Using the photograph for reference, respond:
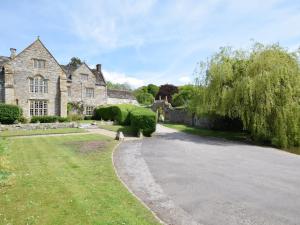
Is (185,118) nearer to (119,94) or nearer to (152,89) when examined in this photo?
(119,94)

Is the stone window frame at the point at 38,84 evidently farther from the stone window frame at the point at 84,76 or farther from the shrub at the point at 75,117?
the stone window frame at the point at 84,76

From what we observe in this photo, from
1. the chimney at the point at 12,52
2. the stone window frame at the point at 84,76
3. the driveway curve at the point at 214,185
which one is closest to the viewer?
the driveway curve at the point at 214,185

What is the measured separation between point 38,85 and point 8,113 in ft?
21.5

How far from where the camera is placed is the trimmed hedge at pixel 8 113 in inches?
1059

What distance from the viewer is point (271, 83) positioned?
59.3ft

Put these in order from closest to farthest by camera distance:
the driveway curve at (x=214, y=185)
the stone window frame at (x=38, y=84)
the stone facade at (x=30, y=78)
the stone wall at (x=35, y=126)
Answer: the driveway curve at (x=214, y=185)
the stone wall at (x=35, y=126)
the stone facade at (x=30, y=78)
the stone window frame at (x=38, y=84)

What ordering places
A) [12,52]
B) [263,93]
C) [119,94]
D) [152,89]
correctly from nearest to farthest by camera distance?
[263,93] < [12,52] < [119,94] < [152,89]

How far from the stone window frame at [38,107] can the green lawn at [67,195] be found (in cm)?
2214

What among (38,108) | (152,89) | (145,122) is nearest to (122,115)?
(145,122)

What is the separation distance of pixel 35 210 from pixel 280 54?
20.0 meters


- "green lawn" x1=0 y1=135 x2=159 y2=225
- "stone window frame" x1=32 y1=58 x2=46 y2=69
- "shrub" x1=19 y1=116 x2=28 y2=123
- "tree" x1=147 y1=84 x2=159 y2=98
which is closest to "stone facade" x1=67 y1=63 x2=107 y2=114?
"stone window frame" x1=32 y1=58 x2=46 y2=69

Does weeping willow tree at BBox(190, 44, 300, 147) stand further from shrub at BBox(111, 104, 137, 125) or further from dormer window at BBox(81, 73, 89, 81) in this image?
dormer window at BBox(81, 73, 89, 81)

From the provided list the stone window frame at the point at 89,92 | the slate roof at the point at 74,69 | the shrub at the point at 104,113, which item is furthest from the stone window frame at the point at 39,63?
the shrub at the point at 104,113

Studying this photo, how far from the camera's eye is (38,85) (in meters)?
32.6
